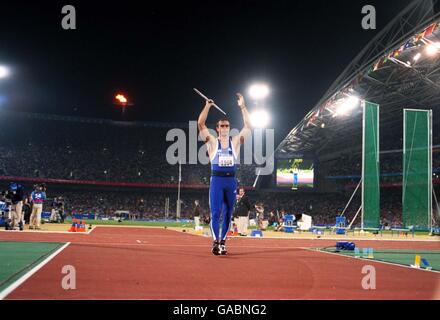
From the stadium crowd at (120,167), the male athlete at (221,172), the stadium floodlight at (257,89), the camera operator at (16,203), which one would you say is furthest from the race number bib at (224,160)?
the stadium crowd at (120,167)

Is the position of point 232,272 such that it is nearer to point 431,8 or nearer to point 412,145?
point 412,145

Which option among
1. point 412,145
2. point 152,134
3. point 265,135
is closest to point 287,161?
point 265,135

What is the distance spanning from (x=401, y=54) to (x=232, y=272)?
27.4 metres

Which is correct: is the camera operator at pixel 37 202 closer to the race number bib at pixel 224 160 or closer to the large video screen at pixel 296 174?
the race number bib at pixel 224 160

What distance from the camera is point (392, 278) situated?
6.36m

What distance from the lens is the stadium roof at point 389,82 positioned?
2908cm

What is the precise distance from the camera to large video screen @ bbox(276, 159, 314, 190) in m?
56.8

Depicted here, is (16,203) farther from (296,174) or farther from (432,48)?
(296,174)

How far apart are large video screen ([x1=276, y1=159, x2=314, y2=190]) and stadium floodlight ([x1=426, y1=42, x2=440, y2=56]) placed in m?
29.0

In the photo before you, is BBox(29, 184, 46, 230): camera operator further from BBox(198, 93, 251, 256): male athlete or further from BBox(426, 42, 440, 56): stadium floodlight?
BBox(426, 42, 440, 56): stadium floodlight

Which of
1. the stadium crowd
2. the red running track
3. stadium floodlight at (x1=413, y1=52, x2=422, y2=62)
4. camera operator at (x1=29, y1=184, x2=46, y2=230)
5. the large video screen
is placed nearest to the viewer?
the red running track

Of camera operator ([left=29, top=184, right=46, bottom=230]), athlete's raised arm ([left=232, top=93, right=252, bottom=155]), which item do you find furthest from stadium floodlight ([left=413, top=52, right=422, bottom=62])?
athlete's raised arm ([left=232, top=93, right=252, bottom=155])

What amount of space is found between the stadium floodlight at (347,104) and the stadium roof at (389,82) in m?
0.17

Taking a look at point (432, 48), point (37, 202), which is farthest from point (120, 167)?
point (432, 48)
